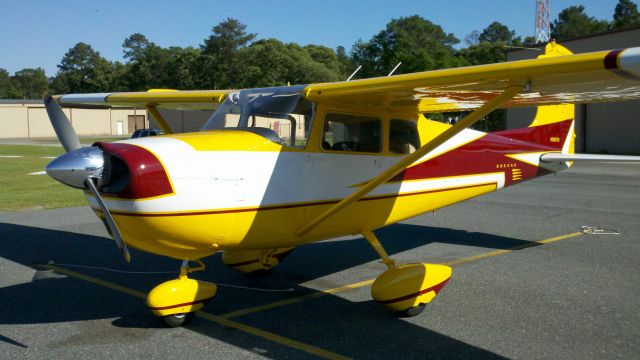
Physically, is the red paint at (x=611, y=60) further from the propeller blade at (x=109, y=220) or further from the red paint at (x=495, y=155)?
the propeller blade at (x=109, y=220)

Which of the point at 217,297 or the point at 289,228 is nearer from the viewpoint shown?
the point at 289,228

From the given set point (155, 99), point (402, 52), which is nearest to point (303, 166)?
point (155, 99)

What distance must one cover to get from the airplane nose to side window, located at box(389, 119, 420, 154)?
3005 millimetres

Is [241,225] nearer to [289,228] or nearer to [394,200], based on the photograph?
[289,228]

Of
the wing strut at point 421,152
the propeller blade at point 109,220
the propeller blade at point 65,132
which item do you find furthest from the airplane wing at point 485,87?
the propeller blade at point 65,132

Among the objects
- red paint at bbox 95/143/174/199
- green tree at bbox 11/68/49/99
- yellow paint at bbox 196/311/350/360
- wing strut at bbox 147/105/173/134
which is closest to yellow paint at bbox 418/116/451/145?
yellow paint at bbox 196/311/350/360

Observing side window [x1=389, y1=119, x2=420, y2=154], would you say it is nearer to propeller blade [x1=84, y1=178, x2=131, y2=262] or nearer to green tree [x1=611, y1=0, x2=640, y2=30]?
propeller blade [x1=84, y1=178, x2=131, y2=262]

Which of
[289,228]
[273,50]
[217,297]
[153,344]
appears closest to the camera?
[153,344]

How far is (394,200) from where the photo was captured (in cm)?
609

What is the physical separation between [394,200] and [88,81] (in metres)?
91.3

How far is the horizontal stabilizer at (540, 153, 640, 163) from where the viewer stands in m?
7.14

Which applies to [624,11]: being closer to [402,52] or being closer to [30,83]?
[402,52]

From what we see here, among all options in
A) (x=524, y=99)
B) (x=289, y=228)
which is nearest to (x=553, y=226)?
(x=524, y=99)

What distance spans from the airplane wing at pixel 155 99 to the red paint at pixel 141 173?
2.34 metres
